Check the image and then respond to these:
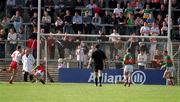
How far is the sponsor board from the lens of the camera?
1606 inches

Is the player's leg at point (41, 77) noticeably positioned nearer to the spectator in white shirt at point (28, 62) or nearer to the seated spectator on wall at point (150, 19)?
the spectator in white shirt at point (28, 62)

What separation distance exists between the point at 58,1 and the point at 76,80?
700cm

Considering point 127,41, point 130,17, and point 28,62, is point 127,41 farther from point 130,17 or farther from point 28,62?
point 28,62

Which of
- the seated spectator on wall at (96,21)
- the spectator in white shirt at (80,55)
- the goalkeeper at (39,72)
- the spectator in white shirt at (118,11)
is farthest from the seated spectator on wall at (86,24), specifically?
the goalkeeper at (39,72)

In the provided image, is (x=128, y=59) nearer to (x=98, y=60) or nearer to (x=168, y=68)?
(x=98, y=60)

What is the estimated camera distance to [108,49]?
4094cm

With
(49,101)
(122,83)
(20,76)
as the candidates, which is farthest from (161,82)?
(49,101)

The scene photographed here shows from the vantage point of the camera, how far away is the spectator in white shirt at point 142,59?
40.4 metres

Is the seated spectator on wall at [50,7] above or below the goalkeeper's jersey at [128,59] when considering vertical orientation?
above

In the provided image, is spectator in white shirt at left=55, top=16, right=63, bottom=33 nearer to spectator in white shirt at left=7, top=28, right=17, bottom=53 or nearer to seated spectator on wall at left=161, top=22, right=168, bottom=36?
spectator in white shirt at left=7, top=28, right=17, bottom=53

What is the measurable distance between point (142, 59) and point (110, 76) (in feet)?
6.50

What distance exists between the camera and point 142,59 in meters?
40.5

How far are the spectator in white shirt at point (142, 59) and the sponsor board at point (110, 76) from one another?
318 mm

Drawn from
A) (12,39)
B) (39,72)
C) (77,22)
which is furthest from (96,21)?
(39,72)
